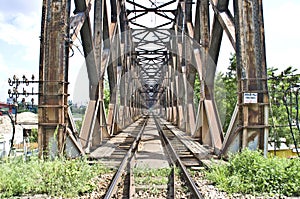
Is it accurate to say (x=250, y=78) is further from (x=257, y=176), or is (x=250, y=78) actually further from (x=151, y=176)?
(x=151, y=176)

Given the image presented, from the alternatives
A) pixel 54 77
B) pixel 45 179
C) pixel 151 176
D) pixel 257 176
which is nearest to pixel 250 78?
pixel 257 176

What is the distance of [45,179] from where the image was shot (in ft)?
15.4

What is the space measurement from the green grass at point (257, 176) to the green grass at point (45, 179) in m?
2.02

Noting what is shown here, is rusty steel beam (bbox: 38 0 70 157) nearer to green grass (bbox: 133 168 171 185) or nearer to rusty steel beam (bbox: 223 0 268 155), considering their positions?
green grass (bbox: 133 168 171 185)

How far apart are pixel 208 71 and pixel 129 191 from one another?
561 centimetres

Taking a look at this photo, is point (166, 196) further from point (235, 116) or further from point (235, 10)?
point (235, 10)

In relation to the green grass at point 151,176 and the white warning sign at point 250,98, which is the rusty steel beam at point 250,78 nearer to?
the white warning sign at point 250,98

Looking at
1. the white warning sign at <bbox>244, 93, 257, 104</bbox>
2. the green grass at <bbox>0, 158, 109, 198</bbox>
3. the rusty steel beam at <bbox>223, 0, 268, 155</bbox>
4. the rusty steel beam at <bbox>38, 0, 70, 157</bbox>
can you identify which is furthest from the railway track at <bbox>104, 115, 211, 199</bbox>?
the white warning sign at <bbox>244, 93, 257, 104</bbox>

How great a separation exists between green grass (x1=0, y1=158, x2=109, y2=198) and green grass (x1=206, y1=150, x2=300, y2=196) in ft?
6.63

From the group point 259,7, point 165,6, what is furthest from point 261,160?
point 165,6

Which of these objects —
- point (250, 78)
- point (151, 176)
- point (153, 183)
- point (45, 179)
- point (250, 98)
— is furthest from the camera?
point (250, 78)

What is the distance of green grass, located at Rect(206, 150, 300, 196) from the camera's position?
4500mm

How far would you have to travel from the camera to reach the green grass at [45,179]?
442 cm

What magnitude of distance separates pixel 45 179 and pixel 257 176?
3.11 meters
